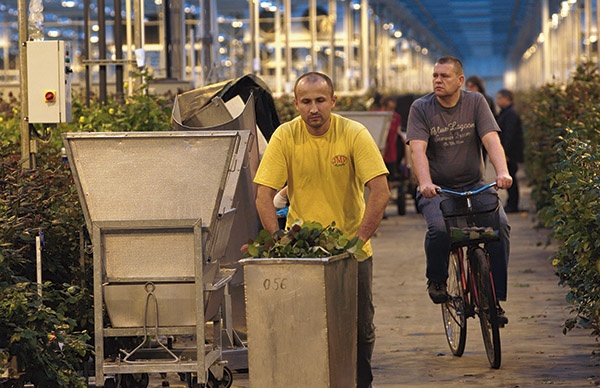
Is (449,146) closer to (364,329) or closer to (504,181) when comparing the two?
(504,181)

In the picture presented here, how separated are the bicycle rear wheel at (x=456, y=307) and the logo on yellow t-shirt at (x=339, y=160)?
218cm

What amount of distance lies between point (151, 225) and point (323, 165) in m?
0.88

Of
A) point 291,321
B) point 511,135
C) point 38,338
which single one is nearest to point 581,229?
point 291,321

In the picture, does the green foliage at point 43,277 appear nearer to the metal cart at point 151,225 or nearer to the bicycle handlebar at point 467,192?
the metal cart at point 151,225

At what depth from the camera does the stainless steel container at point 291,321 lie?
546cm

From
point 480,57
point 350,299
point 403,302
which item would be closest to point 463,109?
point 350,299

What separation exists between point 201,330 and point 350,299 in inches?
25.9

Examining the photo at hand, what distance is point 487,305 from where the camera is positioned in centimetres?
788

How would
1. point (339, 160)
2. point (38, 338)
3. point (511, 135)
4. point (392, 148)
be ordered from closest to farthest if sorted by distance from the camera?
point (38, 338) < point (339, 160) < point (392, 148) < point (511, 135)

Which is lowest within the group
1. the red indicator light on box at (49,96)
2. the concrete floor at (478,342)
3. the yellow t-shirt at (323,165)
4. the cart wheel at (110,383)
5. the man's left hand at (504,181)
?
the concrete floor at (478,342)

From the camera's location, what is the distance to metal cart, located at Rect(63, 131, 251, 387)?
593cm

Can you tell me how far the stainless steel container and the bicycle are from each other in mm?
2393

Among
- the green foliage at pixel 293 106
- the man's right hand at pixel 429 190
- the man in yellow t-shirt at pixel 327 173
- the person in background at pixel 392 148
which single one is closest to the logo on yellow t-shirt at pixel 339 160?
the man in yellow t-shirt at pixel 327 173

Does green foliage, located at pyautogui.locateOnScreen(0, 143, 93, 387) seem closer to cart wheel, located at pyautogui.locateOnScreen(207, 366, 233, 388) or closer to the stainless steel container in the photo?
cart wheel, located at pyautogui.locateOnScreen(207, 366, 233, 388)
